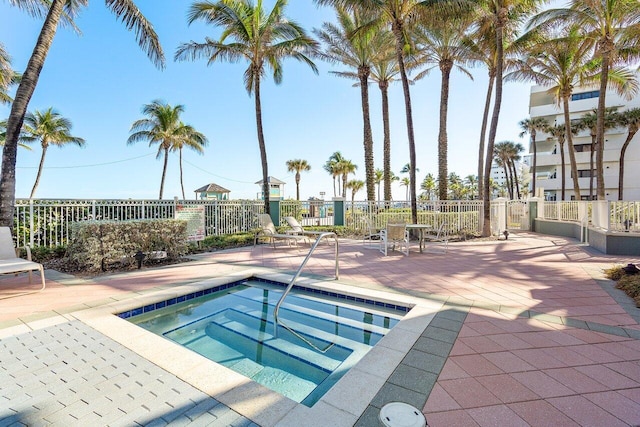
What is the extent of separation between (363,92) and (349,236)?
22.9ft

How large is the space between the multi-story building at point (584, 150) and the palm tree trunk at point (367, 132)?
18.8 metres

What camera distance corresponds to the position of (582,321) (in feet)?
11.2

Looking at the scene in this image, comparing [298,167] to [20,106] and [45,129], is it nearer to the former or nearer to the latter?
[45,129]

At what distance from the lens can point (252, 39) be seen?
11055 millimetres

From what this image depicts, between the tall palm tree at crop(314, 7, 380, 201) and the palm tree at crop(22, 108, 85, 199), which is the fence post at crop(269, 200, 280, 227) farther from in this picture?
the palm tree at crop(22, 108, 85, 199)

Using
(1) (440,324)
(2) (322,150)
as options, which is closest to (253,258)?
(1) (440,324)

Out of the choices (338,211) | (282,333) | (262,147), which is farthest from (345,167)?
(282,333)

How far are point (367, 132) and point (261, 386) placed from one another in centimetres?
1377

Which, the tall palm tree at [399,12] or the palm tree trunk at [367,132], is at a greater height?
the tall palm tree at [399,12]

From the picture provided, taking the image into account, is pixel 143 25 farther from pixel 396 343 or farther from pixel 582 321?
pixel 582 321

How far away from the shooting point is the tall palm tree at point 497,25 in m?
10.6

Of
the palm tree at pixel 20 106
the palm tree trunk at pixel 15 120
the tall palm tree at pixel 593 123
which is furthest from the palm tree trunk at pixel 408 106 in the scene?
the tall palm tree at pixel 593 123

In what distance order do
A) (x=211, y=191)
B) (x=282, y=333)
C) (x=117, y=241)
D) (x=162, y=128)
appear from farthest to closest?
(x=211, y=191), (x=162, y=128), (x=117, y=241), (x=282, y=333)

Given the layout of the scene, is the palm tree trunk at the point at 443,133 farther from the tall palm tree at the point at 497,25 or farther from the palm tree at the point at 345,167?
the palm tree at the point at 345,167
